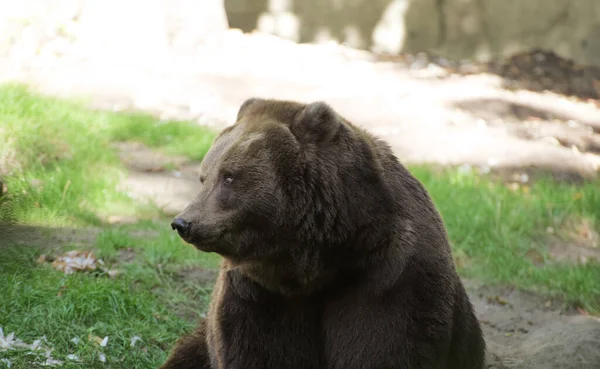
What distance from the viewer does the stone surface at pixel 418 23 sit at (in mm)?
13359

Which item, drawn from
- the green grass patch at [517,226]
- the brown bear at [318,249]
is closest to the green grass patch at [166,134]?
the green grass patch at [517,226]

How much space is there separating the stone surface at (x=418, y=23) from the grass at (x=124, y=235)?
5742mm

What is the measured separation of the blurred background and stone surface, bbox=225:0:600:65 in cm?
3

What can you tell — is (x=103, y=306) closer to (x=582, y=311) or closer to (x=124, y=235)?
(x=124, y=235)

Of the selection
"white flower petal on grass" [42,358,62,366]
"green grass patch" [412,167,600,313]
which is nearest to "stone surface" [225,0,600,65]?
"green grass patch" [412,167,600,313]

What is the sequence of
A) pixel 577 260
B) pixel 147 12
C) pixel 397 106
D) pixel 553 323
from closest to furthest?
pixel 553 323 → pixel 577 260 → pixel 397 106 → pixel 147 12

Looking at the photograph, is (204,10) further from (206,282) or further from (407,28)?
(206,282)

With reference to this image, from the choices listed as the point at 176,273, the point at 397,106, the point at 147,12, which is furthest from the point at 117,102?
the point at 176,273

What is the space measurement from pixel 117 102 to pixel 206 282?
14.9 feet

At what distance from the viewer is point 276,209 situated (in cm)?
297

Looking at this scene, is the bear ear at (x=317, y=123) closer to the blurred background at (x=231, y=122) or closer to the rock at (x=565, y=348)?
the blurred background at (x=231, y=122)

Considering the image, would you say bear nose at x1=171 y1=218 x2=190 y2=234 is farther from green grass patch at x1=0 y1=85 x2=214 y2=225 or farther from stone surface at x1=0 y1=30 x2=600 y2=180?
stone surface at x1=0 y1=30 x2=600 y2=180

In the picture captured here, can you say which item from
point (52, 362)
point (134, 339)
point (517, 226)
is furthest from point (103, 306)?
point (517, 226)

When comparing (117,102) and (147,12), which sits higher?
(147,12)
